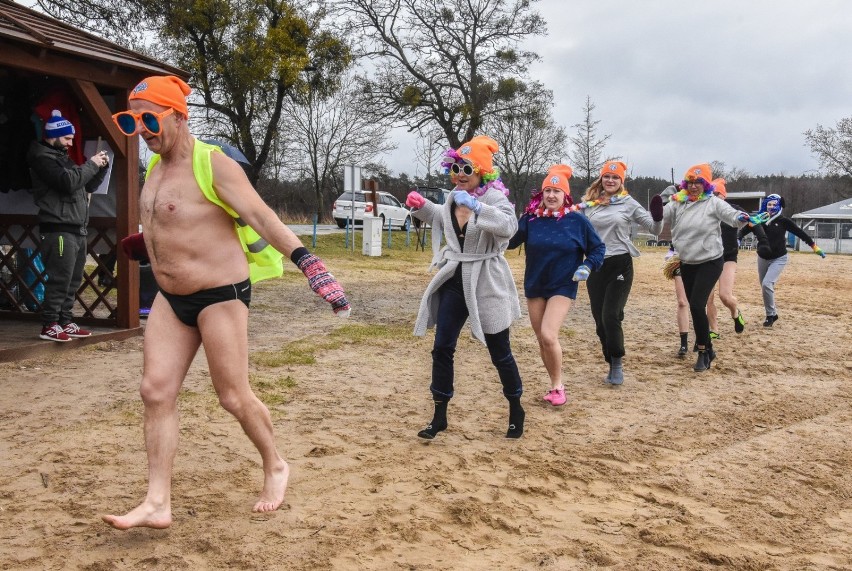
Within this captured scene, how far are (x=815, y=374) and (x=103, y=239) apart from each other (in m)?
7.68

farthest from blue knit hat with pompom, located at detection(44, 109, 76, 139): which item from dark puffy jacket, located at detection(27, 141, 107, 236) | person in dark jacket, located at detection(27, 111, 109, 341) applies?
dark puffy jacket, located at detection(27, 141, 107, 236)

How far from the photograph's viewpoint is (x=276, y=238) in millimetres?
3438

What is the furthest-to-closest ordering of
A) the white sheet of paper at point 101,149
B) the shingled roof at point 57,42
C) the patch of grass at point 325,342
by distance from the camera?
the white sheet of paper at point 101,149 → the patch of grass at point 325,342 → the shingled roof at point 57,42

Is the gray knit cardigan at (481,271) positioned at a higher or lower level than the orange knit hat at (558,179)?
lower

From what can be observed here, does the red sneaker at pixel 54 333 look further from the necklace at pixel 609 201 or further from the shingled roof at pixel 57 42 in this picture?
the necklace at pixel 609 201

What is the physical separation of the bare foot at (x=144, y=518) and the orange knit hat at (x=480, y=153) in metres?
2.67

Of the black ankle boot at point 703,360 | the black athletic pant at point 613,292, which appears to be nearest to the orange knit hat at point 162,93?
the black athletic pant at point 613,292

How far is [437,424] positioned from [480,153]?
1.77 m

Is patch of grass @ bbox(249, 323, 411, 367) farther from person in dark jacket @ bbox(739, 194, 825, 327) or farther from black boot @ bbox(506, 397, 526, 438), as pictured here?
person in dark jacket @ bbox(739, 194, 825, 327)

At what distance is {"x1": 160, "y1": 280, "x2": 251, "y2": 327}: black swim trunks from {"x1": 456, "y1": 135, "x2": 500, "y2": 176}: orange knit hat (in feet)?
6.24

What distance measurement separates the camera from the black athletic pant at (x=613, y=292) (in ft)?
22.7

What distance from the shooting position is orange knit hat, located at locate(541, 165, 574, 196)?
588 cm

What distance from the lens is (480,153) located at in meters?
4.95

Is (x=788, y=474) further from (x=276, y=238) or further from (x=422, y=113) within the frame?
(x=422, y=113)
